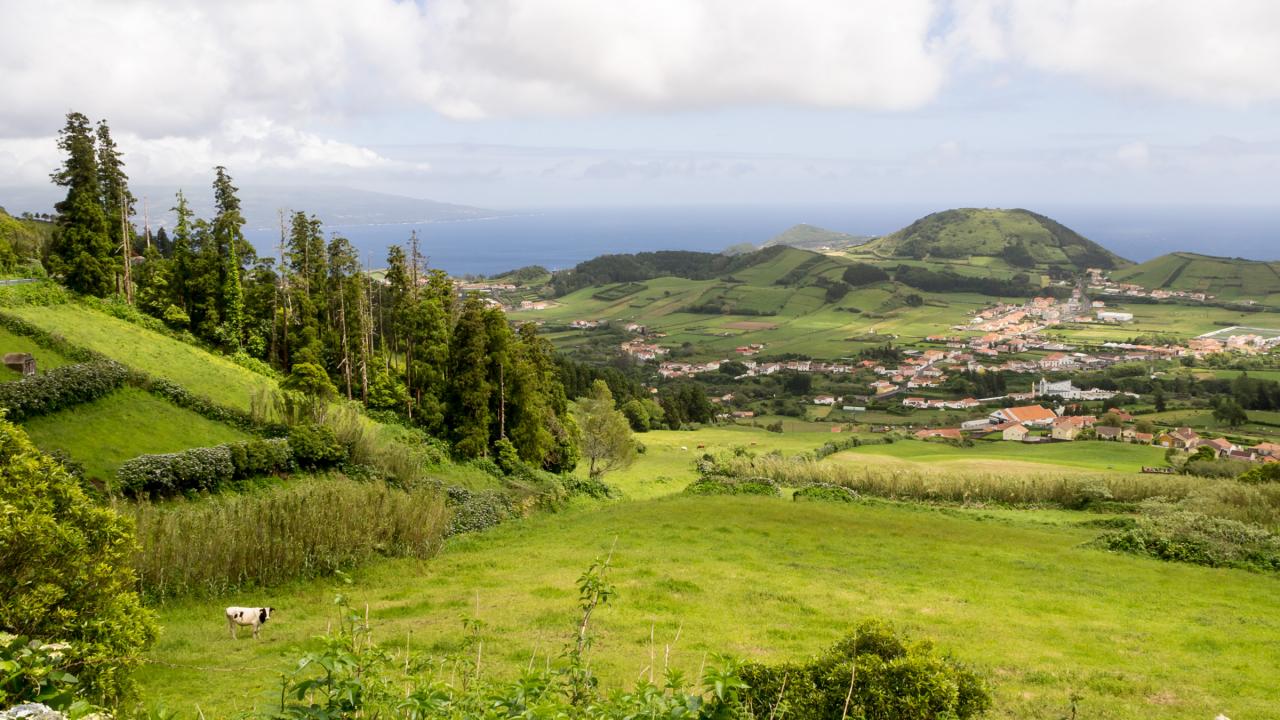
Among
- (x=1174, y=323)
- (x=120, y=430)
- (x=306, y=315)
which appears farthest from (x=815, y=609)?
(x=1174, y=323)

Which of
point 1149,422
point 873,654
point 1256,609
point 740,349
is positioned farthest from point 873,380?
point 873,654

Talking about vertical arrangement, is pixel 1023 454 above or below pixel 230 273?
below

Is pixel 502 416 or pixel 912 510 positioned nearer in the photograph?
pixel 912 510

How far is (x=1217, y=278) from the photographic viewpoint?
178000 millimetres

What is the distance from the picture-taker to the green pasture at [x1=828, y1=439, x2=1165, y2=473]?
150 feet

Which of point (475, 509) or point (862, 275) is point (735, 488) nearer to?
point (475, 509)

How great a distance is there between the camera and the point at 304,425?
2306 cm

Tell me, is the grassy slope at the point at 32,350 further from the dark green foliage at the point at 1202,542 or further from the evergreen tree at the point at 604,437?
the dark green foliage at the point at 1202,542

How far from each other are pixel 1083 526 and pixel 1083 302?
7190 inches

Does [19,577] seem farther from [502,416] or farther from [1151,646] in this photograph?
[502,416]

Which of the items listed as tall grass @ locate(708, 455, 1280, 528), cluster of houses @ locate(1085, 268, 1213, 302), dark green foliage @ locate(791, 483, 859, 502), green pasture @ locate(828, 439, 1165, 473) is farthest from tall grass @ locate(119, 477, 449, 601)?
cluster of houses @ locate(1085, 268, 1213, 302)

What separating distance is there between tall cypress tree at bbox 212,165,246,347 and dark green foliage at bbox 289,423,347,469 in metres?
13.0

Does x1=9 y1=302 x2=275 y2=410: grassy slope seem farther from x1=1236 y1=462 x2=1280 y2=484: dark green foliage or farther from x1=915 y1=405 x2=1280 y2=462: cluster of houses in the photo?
x1=915 y1=405 x2=1280 y2=462: cluster of houses

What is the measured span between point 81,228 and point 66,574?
28.9m
